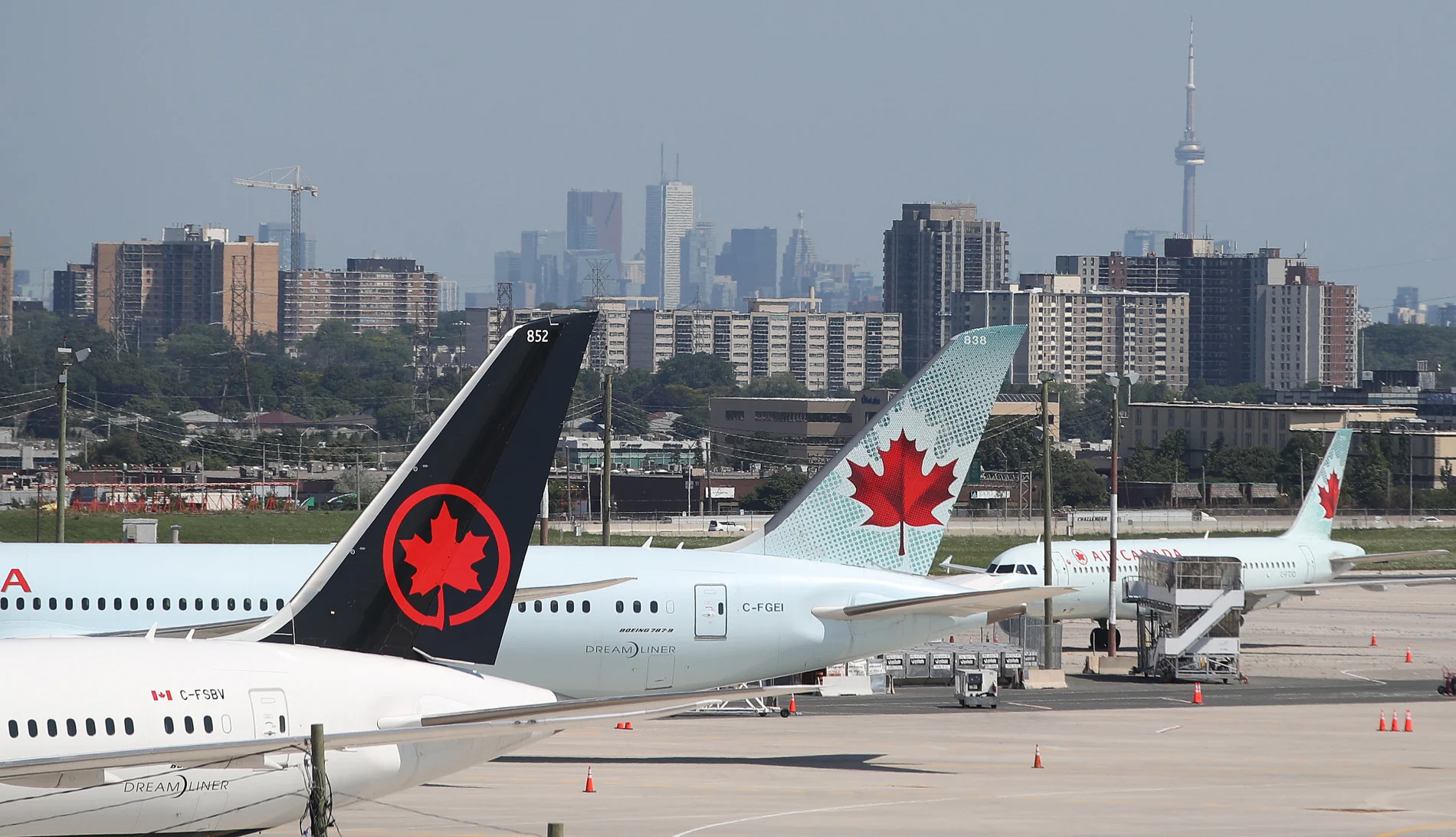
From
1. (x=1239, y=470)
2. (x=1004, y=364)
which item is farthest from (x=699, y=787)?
(x=1239, y=470)

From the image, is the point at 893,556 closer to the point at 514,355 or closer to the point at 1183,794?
the point at 1183,794

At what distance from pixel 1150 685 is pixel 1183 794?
72.2ft

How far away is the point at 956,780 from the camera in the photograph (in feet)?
110

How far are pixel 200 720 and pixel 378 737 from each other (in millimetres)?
2367

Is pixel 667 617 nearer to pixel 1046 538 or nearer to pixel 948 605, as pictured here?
pixel 948 605

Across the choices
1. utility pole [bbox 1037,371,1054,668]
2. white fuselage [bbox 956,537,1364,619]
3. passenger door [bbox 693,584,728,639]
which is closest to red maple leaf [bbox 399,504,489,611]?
passenger door [bbox 693,584,728,639]

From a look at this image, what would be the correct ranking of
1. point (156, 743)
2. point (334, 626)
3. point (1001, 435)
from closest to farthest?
point (156, 743) → point (334, 626) → point (1001, 435)

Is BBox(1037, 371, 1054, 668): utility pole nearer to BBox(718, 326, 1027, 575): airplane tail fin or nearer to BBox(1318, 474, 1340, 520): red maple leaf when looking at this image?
BBox(1318, 474, 1340, 520): red maple leaf

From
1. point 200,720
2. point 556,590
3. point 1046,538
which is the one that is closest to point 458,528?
point 200,720

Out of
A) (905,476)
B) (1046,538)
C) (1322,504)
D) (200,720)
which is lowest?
(1046,538)

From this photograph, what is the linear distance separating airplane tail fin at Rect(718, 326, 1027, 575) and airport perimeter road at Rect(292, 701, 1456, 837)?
14.3ft

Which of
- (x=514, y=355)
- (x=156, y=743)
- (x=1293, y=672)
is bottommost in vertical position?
(x=1293, y=672)

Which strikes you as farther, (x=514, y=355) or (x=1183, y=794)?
(x=1183, y=794)

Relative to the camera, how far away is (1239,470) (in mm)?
186125
